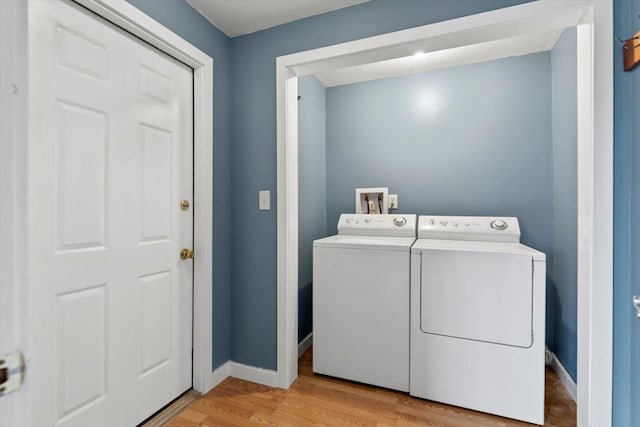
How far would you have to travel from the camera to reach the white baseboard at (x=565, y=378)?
A: 1.79 meters

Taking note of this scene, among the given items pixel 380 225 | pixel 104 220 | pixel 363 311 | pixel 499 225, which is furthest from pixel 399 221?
pixel 104 220

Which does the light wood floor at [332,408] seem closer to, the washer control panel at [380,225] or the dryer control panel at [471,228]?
the dryer control panel at [471,228]

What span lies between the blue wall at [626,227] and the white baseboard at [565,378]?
59 cm

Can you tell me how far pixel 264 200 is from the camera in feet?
6.51

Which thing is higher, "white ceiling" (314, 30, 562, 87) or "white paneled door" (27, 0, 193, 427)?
"white ceiling" (314, 30, 562, 87)

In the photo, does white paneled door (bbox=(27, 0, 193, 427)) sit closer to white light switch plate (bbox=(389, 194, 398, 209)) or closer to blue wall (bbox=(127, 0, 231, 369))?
blue wall (bbox=(127, 0, 231, 369))

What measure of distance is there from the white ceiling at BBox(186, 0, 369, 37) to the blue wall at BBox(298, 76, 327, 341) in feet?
2.15

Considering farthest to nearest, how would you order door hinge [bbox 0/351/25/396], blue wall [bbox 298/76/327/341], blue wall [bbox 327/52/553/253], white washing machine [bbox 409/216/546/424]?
blue wall [bbox 298/76/327/341]
blue wall [bbox 327/52/553/253]
white washing machine [bbox 409/216/546/424]
door hinge [bbox 0/351/25/396]

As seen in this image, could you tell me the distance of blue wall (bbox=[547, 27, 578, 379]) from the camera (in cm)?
185

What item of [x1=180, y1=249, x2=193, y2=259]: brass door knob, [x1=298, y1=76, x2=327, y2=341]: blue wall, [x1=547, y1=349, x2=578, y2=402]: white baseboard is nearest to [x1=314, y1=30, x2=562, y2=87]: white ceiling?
[x1=298, y1=76, x2=327, y2=341]: blue wall

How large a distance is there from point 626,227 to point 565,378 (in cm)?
125

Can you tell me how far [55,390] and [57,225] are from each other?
25.6 inches

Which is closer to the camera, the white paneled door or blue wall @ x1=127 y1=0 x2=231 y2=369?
the white paneled door

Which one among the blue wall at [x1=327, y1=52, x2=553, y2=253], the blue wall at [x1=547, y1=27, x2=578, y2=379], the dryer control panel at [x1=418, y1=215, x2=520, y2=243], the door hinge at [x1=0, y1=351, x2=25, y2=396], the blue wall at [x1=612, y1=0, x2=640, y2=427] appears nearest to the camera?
the door hinge at [x1=0, y1=351, x2=25, y2=396]
